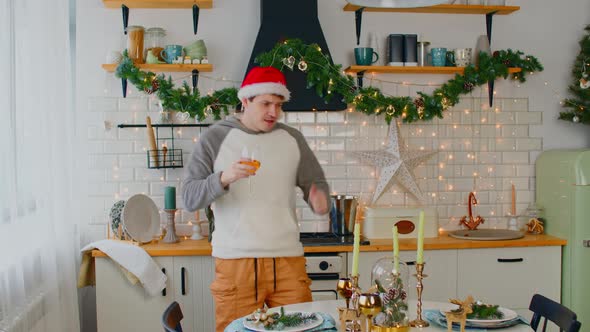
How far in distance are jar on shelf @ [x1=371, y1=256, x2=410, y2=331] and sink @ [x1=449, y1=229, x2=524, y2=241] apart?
2136mm

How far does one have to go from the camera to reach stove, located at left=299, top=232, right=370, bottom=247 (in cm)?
435

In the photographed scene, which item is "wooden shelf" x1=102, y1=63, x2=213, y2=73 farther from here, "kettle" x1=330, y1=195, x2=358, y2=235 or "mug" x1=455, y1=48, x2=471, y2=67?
"mug" x1=455, y1=48, x2=471, y2=67

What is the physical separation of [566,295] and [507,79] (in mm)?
1549

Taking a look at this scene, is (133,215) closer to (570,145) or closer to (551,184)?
(551,184)

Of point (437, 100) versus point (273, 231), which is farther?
point (437, 100)

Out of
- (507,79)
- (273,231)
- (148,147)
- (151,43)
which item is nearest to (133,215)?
(148,147)

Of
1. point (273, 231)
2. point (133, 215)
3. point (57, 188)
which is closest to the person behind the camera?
point (273, 231)

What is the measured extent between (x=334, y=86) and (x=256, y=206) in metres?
1.61

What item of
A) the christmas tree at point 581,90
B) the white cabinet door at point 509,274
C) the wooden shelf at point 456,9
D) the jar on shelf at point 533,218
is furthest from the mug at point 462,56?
the white cabinet door at point 509,274

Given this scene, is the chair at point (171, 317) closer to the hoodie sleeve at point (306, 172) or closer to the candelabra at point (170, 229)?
the hoodie sleeve at point (306, 172)

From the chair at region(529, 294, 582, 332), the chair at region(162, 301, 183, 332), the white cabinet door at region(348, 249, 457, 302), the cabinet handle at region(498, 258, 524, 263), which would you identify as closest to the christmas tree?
the cabinet handle at region(498, 258, 524, 263)

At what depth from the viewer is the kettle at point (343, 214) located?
4703mm

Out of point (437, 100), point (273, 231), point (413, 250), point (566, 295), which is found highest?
point (437, 100)

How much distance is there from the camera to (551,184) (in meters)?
4.84
